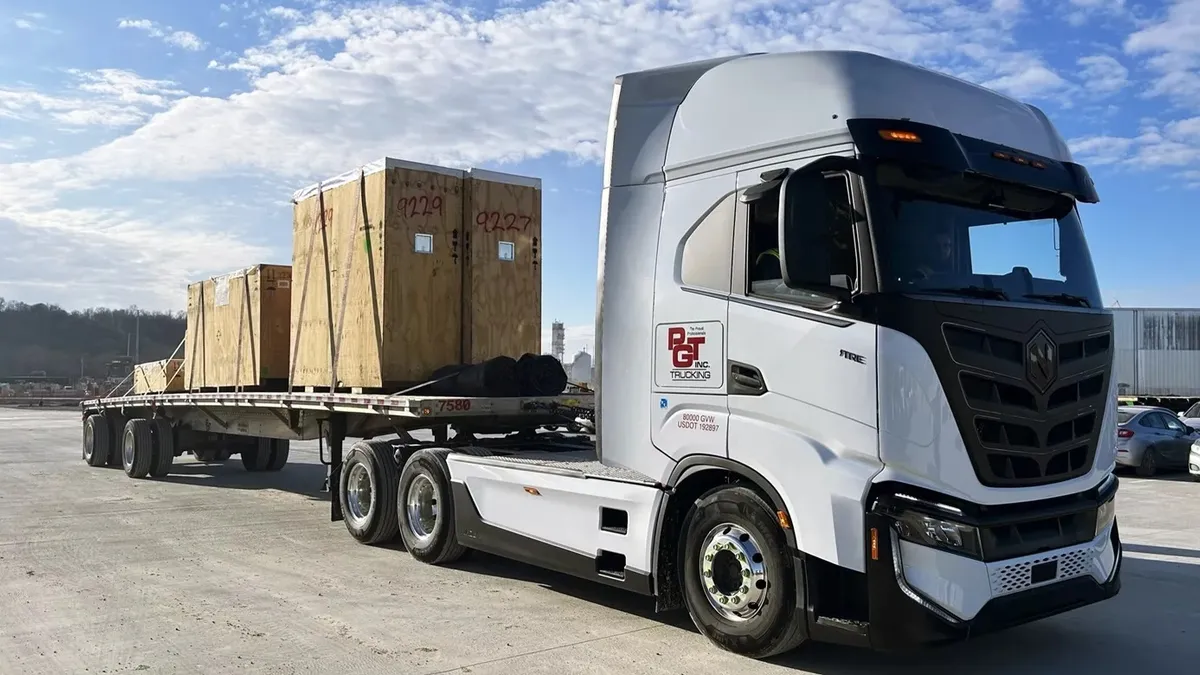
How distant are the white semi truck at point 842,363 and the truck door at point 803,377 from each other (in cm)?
1

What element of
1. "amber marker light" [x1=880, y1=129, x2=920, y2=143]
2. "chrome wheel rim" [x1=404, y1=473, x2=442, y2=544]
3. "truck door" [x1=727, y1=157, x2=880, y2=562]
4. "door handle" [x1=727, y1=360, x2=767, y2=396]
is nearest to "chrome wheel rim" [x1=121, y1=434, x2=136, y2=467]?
"chrome wheel rim" [x1=404, y1=473, x2=442, y2=544]

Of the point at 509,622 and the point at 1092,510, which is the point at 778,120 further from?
the point at 509,622

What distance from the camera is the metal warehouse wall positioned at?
4091 centimetres

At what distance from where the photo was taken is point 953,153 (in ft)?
17.1

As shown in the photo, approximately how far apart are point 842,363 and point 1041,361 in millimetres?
1063

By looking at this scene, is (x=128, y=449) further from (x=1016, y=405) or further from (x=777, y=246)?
(x=1016, y=405)

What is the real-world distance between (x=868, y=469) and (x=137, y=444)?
14.6 metres

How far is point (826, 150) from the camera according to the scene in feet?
17.4

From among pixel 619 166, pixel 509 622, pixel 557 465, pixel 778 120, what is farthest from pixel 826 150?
pixel 509 622

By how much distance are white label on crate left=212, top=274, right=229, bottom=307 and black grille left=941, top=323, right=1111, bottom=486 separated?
1145cm

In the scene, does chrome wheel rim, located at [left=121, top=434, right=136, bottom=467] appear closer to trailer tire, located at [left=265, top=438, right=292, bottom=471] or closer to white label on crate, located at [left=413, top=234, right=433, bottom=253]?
trailer tire, located at [left=265, top=438, right=292, bottom=471]

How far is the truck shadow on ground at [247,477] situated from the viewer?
15.1 metres

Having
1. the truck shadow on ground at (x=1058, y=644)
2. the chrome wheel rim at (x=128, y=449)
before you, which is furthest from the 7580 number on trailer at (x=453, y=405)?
the chrome wheel rim at (x=128, y=449)

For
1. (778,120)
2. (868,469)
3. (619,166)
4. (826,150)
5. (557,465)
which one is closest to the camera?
(868,469)
